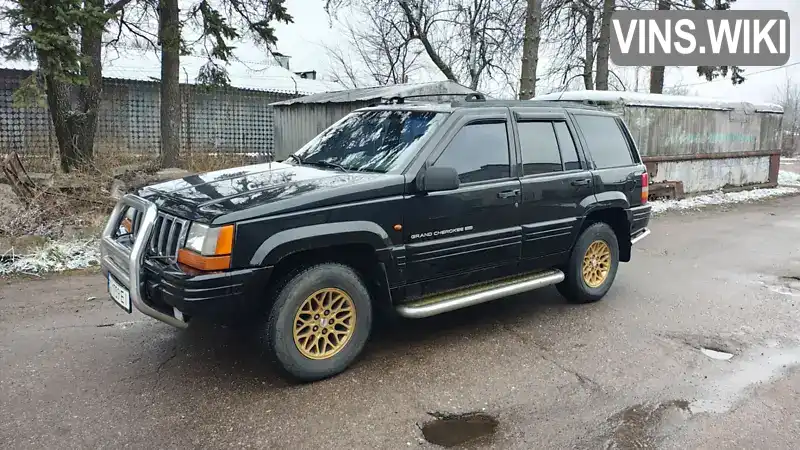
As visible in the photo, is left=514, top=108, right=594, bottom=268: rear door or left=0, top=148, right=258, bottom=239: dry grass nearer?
left=514, top=108, right=594, bottom=268: rear door

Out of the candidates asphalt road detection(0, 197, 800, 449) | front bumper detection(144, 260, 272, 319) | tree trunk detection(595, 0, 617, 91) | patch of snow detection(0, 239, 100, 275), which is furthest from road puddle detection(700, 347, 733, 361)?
tree trunk detection(595, 0, 617, 91)

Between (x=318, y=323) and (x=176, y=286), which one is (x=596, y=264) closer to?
(x=318, y=323)

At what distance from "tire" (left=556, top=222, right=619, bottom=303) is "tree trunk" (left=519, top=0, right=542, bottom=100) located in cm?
804

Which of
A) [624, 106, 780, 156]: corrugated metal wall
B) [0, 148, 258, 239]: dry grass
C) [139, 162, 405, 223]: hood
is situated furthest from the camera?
[624, 106, 780, 156]: corrugated metal wall

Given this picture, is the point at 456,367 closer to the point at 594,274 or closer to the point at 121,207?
the point at 594,274

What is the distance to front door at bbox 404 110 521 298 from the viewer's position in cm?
420

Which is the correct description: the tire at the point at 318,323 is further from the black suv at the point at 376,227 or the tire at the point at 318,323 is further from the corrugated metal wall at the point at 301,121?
the corrugated metal wall at the point at 301,121

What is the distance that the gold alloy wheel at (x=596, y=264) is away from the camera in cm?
564

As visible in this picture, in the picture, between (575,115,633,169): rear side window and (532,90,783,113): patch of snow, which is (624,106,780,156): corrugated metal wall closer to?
(532,90,783,113): patch of snow

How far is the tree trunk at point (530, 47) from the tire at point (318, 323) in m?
10.3

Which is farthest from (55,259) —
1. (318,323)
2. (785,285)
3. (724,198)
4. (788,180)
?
(788,180)

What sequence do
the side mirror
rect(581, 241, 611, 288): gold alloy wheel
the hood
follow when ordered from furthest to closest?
rect(581, 241, 611, 288): gold alloy wheel < the side mirror < the hood

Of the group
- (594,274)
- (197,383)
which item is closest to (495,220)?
(594,274)

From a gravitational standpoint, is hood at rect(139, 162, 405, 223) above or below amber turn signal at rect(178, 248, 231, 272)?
above
